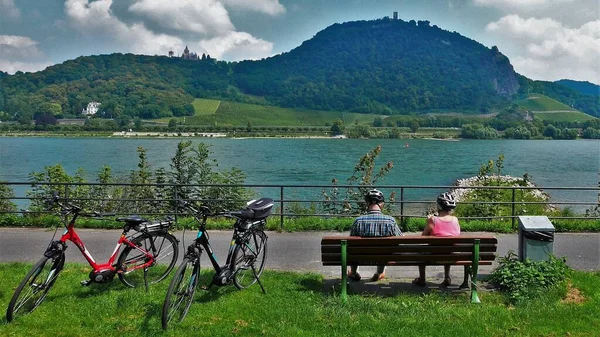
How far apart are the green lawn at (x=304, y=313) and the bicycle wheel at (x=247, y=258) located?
6.6 inches

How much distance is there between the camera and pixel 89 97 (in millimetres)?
169500

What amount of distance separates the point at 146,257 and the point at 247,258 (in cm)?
131

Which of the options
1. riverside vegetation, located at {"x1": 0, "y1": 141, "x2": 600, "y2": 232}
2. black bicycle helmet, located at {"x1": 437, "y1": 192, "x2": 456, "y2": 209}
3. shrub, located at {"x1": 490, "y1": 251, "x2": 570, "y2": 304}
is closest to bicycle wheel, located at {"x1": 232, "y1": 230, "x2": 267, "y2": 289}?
black bicycle helmet, located at {"x1": 437, "y1": 192, "x2": 456, "y2": 209}

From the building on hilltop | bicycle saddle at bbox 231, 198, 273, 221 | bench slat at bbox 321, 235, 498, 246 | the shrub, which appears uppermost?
the building on hilltop

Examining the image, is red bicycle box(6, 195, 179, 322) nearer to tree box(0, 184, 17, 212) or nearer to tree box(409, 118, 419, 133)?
tree box(0, 184, 17, 212)

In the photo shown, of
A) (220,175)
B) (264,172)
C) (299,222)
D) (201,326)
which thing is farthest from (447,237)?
(264,172)

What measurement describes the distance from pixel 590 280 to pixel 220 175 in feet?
34.9

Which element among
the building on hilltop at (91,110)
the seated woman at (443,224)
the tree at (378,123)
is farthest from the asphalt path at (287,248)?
the building on hilltop at (91,110)

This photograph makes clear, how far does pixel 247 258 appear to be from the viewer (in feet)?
21.8

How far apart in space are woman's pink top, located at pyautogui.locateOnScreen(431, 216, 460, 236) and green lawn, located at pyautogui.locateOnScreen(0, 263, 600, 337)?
2.41ft

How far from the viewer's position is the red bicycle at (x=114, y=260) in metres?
5.80

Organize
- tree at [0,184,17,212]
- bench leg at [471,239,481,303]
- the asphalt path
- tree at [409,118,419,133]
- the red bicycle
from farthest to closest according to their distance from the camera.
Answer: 1. tree at [409,118,419,133]
2. tree at [0,184,17,212]
3. the asphalt path
4. bench leg at [471,239,481,303]
5. the red bicycle

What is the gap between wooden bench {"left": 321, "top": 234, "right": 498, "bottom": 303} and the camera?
6.22 m

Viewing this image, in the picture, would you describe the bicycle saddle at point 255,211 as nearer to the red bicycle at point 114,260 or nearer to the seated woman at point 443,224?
the red bicycle at point 114,260
